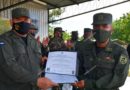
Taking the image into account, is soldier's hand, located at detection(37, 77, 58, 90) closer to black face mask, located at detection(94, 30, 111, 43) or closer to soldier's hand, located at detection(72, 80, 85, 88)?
soldier's hand, located at detection(72, 80, 85, 88)

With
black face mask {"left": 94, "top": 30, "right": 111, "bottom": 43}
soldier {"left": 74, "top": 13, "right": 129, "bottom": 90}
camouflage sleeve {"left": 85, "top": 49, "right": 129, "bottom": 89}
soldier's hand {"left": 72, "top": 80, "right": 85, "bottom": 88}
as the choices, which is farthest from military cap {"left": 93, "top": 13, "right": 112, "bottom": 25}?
soldier's hand {"left": 72, "top": 80, "right": 85, "bottom": 88}

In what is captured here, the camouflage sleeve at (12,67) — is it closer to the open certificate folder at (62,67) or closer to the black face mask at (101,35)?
the open certificate folder at (62,67)

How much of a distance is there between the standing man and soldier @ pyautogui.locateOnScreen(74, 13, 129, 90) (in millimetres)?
446

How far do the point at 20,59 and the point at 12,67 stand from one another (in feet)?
0.71

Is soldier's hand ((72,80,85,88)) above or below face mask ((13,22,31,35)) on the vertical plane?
below

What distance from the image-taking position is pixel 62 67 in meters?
4.75

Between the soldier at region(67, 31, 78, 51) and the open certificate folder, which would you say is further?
the soldier at region(67, 31, 78, 51)

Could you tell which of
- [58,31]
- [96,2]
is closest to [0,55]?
[58,31]

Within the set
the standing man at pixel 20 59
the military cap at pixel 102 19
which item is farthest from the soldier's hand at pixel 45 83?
→ the military cap at pixel 102 19

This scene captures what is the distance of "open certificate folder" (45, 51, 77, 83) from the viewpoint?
4.67m

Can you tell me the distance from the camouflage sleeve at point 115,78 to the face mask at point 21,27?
39.8 inches

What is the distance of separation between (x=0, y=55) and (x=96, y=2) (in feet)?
46.2

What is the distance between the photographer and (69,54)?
4770 mm

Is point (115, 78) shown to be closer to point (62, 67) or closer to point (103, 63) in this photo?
point (103, 63)
